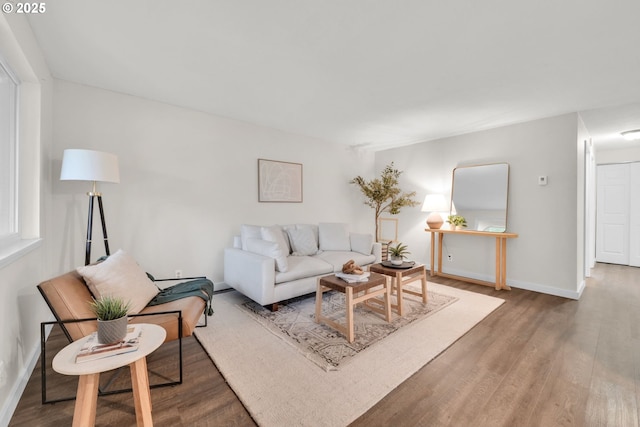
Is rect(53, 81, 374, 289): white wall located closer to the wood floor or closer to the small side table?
the wood floor

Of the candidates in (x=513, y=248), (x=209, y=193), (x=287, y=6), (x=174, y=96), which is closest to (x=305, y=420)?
(x=287, y=6)

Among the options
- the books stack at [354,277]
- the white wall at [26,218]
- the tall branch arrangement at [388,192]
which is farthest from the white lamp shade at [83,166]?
the tall branch arrangement at [388,192]

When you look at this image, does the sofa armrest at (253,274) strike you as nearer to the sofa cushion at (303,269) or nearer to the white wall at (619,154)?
the sofa cushion at (303,269)

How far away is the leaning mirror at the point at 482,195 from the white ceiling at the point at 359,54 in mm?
894

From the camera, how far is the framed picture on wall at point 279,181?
13.6ft

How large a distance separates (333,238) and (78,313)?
3.01 meters

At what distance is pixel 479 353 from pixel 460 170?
10.1 ft

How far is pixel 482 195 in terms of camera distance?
415 cm

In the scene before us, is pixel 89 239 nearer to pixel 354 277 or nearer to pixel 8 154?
pixel 8 154

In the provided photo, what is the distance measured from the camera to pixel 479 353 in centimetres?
215

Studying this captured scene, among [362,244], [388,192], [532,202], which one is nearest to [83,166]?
[362,244]

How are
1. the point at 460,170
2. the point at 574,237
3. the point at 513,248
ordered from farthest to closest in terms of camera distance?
the point at 460,170 < the point at 513,248 < the point at 574,237

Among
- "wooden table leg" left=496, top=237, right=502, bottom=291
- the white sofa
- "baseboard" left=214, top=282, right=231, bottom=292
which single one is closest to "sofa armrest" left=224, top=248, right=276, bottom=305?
the white sofa

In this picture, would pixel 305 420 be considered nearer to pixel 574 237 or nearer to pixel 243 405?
pixel 243 405
